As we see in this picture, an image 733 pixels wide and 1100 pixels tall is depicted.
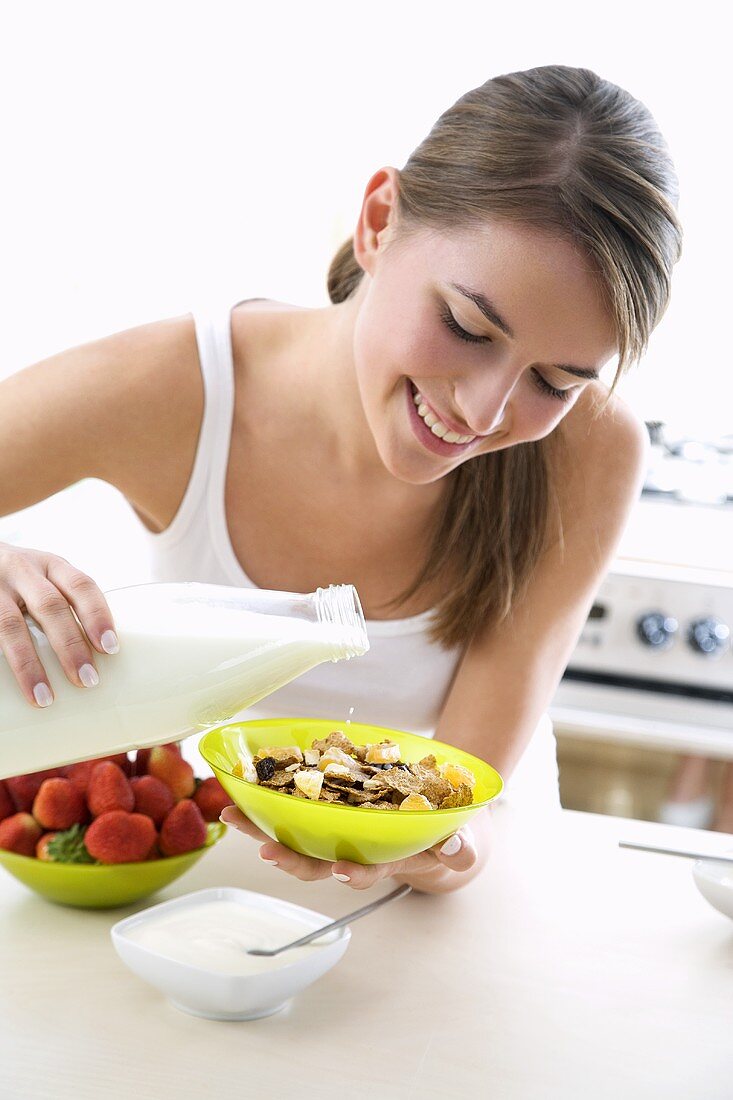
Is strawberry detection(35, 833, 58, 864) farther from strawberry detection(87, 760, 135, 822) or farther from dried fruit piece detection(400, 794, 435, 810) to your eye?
dried fruit piece detection(400, 794, 435, 810)

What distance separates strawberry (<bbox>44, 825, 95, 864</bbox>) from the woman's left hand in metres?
0.15

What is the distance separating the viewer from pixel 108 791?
3.02ft

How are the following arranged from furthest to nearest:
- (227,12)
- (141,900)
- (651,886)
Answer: (227,12) → (651,886) → (141,900)

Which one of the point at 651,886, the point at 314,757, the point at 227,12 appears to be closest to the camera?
the point at 314,757

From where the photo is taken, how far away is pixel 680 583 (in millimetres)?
2145

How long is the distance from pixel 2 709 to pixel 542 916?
1.83 ft

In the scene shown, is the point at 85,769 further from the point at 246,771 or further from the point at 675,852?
the point at 675,852

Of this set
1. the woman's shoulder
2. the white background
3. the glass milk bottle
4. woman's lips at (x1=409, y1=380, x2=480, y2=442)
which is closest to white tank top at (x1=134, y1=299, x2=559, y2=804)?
the woman's shoulder

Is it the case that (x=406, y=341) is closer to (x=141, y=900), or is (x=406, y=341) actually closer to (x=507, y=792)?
(x=141, y=900)

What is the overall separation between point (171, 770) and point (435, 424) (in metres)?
0.41

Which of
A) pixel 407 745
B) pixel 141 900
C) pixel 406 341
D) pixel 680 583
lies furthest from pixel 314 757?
pixel 680 583

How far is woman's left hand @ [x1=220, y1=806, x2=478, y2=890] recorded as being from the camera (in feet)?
2.67

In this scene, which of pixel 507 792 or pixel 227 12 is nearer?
pixel 507 792

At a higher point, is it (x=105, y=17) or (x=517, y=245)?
(x=105, y=17)
